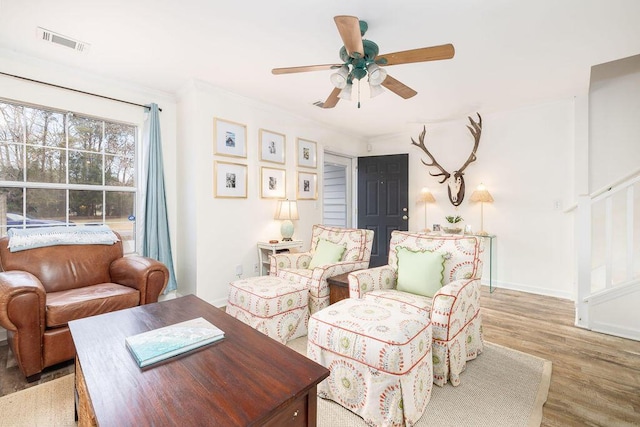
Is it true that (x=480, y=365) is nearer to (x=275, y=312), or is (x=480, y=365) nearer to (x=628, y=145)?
(x=275, y=312)

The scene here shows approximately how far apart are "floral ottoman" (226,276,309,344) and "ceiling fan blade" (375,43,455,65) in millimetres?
1870

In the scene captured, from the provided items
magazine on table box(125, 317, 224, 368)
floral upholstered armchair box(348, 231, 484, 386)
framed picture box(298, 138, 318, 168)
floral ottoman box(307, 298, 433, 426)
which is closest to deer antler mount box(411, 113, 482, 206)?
framed picture box(298, 138, 318, 168)

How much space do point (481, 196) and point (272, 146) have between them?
293cm

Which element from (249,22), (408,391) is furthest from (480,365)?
(249,22)

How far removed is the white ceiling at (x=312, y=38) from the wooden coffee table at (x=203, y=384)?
→ 2046mm

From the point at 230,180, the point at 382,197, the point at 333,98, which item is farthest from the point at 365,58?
the point at 382,197

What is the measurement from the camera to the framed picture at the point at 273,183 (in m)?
3.77

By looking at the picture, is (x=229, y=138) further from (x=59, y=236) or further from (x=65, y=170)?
(x=59, y=236)

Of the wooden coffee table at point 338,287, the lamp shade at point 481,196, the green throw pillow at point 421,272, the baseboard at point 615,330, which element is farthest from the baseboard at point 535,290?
the wooden coffee table at point 338,287

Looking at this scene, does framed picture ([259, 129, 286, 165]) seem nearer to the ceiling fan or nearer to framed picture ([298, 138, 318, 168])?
framed picture ([298, 138, 318, 168])

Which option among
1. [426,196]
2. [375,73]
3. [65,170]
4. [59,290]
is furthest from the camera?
[426,196]

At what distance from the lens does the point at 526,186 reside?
3893 millimetres

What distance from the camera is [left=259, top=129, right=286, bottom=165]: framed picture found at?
12.3ft

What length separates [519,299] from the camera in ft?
11.6
